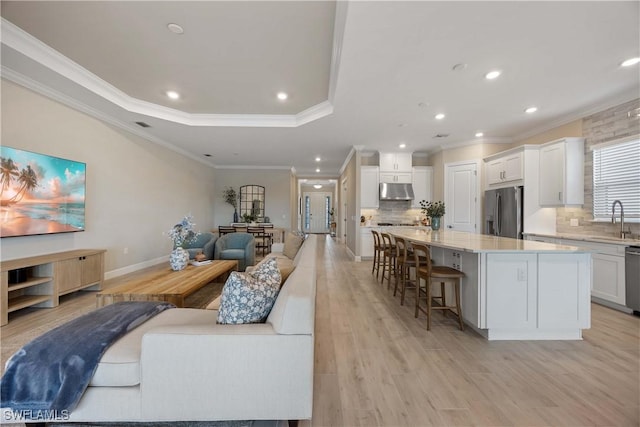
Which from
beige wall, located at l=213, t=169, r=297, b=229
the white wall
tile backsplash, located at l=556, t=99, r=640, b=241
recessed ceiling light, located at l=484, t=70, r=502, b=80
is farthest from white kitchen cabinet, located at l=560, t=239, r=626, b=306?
beige wall, located at l=213, t=169, r=297, b=229

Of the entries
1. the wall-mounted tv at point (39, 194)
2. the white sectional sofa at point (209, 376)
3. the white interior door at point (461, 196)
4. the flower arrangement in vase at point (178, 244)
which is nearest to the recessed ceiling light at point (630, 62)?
the white interior door at point (461, 196)

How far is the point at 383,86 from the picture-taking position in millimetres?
3273

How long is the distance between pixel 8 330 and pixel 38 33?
3064 millimetres

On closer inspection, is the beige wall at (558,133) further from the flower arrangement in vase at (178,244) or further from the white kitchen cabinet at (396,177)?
the flower arrangement in vase at (178,244)

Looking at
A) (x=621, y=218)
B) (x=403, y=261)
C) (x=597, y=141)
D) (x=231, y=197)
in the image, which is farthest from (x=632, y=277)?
(x=231, y=197)

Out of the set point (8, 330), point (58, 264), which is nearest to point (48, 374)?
point (8, 330)

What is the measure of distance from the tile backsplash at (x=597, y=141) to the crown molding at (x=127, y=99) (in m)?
4.04

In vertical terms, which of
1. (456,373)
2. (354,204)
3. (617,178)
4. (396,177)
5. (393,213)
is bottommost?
(456,373)

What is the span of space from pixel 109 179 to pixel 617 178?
315 inches

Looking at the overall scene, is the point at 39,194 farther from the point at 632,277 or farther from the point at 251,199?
the point at 632,277

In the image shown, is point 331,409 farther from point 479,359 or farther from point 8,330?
point 8,330

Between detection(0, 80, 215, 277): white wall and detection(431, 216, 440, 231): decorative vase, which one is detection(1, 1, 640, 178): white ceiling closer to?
detection(0, 80, 215, 277): white wall

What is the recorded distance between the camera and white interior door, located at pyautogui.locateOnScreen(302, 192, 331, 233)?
1499 centimetres

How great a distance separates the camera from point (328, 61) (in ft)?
10.1
